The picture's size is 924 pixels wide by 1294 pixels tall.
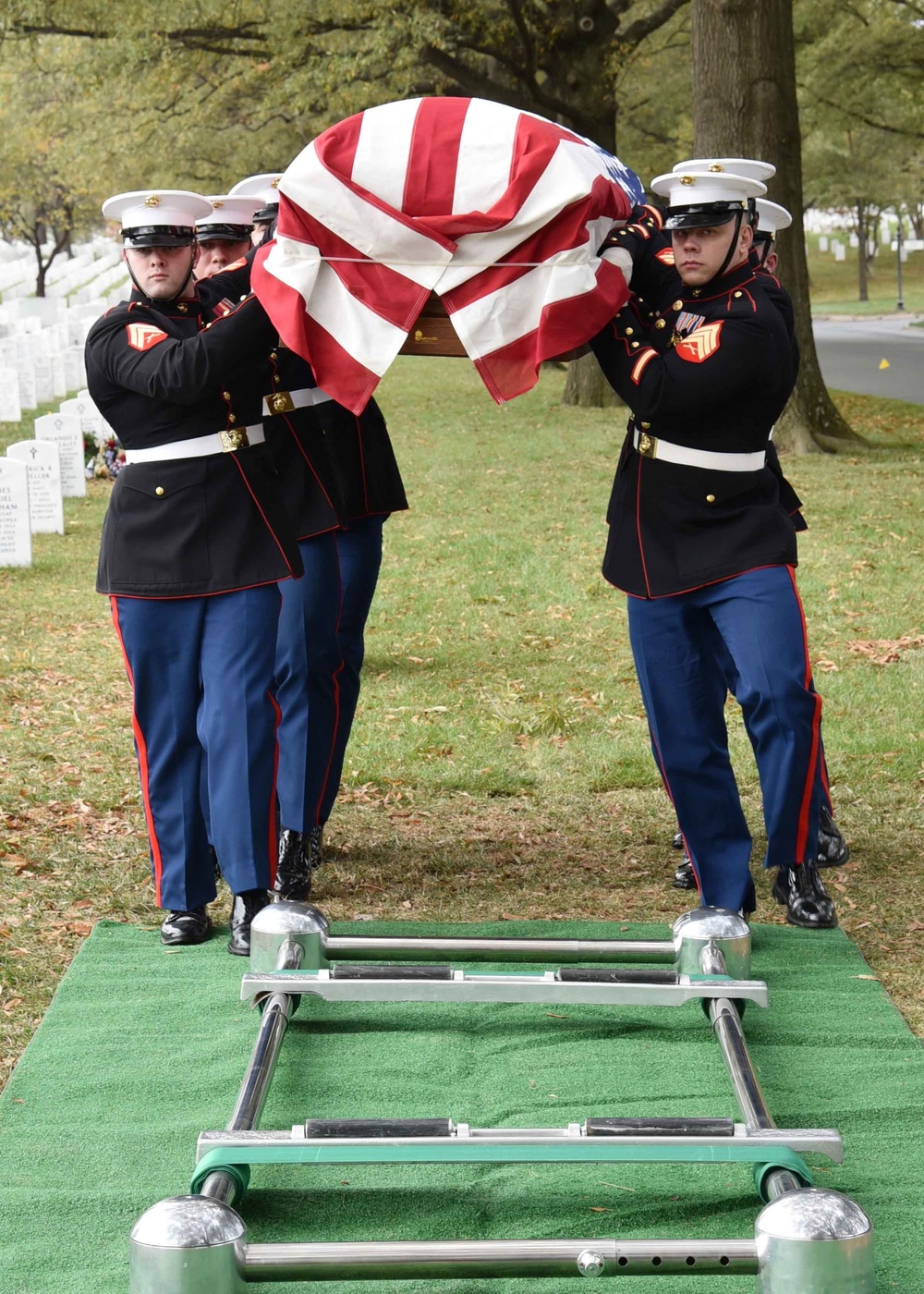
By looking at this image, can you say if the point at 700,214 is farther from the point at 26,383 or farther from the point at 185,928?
the point at 26,383

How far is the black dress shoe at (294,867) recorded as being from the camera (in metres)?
4.96

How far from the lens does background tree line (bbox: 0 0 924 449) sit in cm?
1441

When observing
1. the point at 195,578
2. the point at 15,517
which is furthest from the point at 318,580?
the point at 15,517

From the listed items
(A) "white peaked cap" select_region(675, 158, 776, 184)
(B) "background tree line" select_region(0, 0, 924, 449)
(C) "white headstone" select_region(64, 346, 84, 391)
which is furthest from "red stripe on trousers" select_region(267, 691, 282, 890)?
(C) "white headstone" select_region(64, 346, 84, 391)

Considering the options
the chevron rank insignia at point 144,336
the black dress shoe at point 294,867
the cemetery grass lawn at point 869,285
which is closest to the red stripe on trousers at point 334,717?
the black dress shoe at point 294,867

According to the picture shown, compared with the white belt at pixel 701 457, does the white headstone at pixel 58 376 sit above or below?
below

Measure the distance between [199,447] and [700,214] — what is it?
149 cm

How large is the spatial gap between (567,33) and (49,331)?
919 cm

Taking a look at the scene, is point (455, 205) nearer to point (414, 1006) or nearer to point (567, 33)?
point (414, 1006)

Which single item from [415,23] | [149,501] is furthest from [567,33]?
[149,501]

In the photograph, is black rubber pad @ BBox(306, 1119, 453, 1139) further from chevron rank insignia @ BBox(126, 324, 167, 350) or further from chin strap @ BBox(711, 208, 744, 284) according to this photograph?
chin strap @ BBox(711, 208, 744, 284)

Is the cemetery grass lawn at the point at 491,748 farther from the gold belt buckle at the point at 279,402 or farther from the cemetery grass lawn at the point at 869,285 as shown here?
the cemetery grass lawn at the point at 869,285

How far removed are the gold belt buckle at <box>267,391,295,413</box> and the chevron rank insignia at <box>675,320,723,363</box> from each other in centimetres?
120

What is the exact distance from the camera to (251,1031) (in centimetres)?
391
